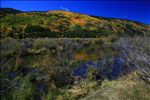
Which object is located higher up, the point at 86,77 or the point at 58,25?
the point at 58,25

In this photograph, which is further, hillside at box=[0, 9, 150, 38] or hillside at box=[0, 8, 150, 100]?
hillside at box=[0, 9, 150, 38]

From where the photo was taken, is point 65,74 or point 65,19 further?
point 65,19

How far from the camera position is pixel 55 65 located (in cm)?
1198

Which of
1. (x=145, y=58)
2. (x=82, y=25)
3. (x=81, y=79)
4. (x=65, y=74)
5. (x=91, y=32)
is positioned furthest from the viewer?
(x=82, y=25)

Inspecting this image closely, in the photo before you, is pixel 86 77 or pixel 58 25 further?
pixel 58 25

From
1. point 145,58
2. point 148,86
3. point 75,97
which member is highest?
point 145,58

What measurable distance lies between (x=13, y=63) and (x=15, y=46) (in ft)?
18.7

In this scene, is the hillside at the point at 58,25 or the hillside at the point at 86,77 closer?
the hillside at the point at 86,77

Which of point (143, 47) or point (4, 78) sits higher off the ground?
point (143, 47)

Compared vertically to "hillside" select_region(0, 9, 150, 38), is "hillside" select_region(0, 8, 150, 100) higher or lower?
lower

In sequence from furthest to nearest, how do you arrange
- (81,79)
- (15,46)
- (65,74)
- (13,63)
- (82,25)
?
(82,25) < (15,46) < (13,63) < (65,74) < (81,79)

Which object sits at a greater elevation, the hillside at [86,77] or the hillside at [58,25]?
the hillside at [58,25]

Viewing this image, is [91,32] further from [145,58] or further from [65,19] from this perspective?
[145,58]

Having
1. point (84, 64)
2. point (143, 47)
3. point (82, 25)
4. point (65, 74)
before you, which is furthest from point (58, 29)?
point (143, 47)
